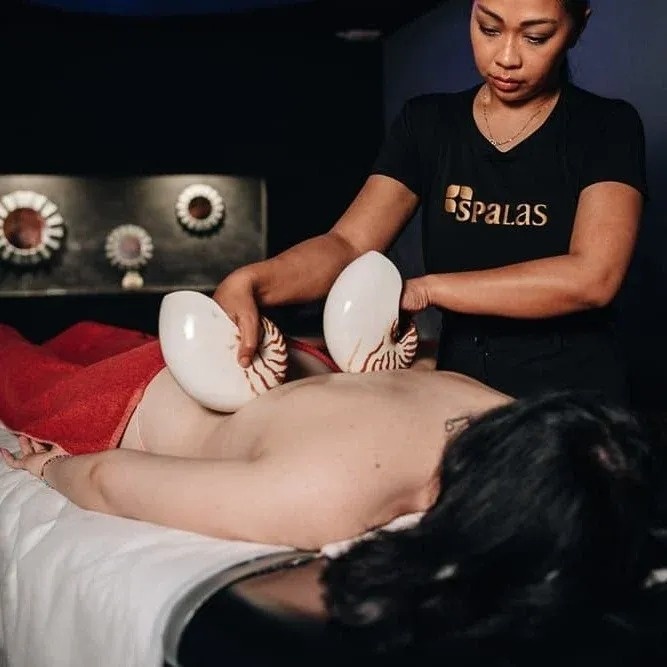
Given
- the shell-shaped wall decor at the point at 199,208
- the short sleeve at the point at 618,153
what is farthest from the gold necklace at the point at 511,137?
the shell-shaped wall decor at the point at 199,208

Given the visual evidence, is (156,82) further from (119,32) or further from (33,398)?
(33,398)

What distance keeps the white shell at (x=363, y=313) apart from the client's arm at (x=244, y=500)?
308 mm

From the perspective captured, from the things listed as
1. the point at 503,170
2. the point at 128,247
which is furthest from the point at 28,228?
the point at 503,170

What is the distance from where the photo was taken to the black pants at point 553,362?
70.7 inches

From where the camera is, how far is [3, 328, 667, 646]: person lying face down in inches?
37.4

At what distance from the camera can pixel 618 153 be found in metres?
1.65

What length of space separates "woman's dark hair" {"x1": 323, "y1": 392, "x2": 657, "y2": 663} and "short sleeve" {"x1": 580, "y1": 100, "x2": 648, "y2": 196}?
67 centimetres

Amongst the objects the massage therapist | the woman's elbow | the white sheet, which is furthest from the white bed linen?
the woman's elbow

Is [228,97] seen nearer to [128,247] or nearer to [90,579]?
[128,247]

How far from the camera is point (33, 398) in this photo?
209 centimetres

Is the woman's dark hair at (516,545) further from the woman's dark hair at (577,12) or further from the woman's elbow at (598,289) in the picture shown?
the woman's dark hair at (577,12)

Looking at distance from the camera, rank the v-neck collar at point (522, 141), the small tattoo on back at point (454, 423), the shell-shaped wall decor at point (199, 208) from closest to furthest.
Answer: the small tattoo on back at point (454, 423) → the v-neck collar at point (522, 141) → the shell-shaped wall decor at point (199, 208)

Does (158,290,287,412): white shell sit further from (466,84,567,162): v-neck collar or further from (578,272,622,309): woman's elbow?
(466,84,567,162): v-neck collar

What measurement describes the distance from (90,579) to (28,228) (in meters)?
4.39
